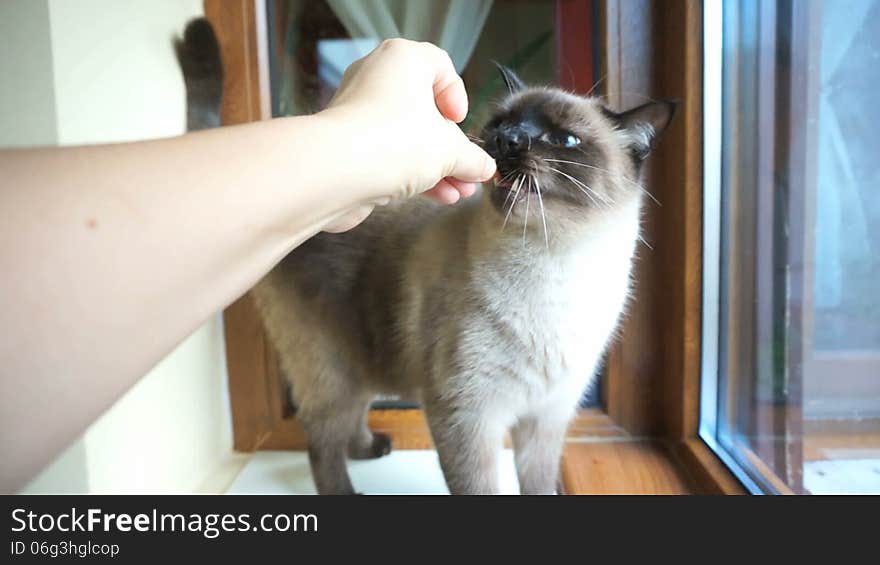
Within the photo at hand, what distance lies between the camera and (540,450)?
1.04 meters

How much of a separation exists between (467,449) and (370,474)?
0.31 meters

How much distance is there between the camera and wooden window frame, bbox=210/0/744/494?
0.96 metres

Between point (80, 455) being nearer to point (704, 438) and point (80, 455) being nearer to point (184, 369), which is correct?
point (184, 369)

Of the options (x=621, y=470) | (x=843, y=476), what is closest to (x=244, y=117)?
(x=621, y=470)

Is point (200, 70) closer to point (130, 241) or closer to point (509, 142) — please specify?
point (509, 142)

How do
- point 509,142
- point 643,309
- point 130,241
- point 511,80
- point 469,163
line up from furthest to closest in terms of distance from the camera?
1. point 643,309
2. point 511,80
3. point 509,142
4. point 469,163
5. point 130,241

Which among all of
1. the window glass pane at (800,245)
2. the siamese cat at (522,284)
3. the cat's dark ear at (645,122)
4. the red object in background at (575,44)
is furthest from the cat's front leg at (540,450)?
the red object in background at (575,44)

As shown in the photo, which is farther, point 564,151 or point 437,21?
point 437,21

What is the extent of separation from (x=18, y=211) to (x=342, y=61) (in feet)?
2.37

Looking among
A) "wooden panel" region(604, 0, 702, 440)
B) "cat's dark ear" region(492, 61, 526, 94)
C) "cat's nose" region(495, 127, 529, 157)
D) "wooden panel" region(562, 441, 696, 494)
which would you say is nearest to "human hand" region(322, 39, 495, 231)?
"cat's nose" region(495, 127, 529, 157)

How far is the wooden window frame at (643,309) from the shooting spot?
37.8 inches

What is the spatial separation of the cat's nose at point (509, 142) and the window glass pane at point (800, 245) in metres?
0.35

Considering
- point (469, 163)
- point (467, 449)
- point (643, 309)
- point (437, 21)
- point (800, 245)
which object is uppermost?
point (437, 21)
